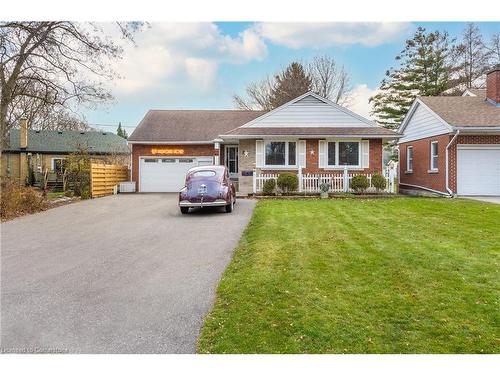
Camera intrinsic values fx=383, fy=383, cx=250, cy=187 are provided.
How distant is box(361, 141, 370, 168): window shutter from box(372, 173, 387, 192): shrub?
1.28 meters

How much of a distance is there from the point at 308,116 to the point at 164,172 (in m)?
9.32

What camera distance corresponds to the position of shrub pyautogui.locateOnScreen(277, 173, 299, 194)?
1730 centimetres

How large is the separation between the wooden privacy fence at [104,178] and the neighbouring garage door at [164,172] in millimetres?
1257

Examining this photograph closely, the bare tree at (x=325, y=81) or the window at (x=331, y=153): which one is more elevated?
the bare tree at (x=325, y=81)

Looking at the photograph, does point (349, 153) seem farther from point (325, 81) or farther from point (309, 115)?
point (325, 81)

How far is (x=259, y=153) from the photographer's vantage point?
19.0 meters

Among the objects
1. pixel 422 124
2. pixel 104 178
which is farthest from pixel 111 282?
pixel 422 124

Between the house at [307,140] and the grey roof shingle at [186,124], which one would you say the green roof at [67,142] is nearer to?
the grey roof shingle at [186,124]

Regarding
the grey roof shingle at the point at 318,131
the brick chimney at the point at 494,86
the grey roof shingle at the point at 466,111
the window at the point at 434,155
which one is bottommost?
the window at the point at 434,155

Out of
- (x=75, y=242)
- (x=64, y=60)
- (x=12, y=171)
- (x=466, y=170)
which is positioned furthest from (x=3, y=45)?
(x=12, y=171)

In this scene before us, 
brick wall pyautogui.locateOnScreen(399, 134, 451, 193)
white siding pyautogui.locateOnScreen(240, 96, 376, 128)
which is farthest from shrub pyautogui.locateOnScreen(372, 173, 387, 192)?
white siding pyautogui.locateOnScreen(240, 96, 376, 128)

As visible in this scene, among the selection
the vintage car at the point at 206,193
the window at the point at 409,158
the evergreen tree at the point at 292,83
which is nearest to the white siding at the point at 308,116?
the window at the point at 409,158

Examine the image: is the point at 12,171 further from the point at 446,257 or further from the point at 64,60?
the point at 446,257

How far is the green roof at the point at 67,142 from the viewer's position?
3394 cm
